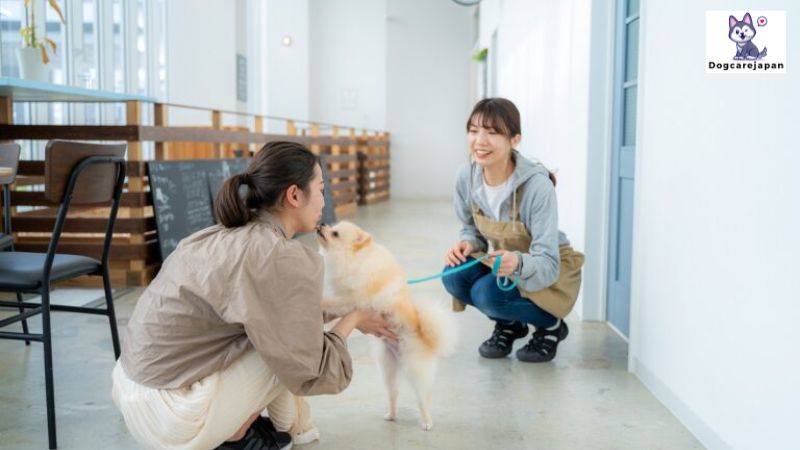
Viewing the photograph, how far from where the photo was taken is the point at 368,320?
1.93 meters

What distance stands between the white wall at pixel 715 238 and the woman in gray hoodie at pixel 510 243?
287 mm

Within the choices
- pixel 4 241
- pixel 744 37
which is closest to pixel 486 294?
pixel 744 37

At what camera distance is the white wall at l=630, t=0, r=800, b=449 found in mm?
1541

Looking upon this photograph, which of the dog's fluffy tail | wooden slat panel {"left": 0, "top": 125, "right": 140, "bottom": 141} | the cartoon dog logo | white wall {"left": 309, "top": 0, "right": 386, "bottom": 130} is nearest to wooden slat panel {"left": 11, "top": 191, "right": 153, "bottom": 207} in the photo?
wooden slat panel {"left": 0, "top": 125, "right": 140, "bottom": 141}

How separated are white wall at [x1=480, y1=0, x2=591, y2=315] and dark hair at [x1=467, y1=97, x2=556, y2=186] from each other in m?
0.35

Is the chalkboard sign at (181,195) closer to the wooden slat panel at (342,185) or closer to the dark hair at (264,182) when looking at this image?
the dark hair at (264,182)

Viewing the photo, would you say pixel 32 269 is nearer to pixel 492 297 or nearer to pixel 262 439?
pixel 262 439

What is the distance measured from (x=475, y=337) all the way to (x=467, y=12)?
35.7ft

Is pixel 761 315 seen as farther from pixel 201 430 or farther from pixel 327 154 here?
pixel 327 154

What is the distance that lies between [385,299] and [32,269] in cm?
98

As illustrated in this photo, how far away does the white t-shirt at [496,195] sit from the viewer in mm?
2602

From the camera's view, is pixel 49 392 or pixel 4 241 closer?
pixel 49 392

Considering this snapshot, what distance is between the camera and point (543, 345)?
278cm

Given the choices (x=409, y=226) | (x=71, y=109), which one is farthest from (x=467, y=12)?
(x=71, y=109)
